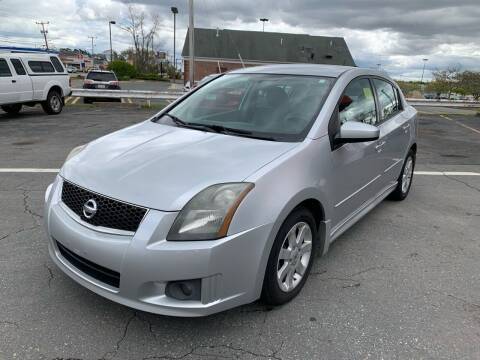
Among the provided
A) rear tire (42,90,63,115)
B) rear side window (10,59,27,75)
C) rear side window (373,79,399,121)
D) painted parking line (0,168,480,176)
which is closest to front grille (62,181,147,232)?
rear side window (373,79,399,121)

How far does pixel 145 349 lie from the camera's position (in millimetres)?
2451

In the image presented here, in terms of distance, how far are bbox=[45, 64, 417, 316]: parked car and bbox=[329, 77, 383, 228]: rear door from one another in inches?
0.7

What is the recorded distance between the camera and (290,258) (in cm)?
286

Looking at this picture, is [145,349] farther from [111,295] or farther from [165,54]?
[165,54]

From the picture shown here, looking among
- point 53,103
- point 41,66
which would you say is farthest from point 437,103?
point 41,66

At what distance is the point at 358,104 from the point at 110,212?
2521 millimetres

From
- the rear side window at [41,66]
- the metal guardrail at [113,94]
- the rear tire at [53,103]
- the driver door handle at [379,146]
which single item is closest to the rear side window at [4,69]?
the rear side window at [41,66]

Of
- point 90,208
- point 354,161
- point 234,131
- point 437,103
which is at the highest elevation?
point 234,131

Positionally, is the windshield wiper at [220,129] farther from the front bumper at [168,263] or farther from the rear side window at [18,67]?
the rear side window at [18,67]

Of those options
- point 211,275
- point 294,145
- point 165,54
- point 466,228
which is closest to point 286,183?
point 294,145

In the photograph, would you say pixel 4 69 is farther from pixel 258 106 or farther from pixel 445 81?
pixel 445 81

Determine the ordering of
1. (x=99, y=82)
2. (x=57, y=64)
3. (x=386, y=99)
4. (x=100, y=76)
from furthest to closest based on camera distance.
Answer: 1. (x=100, y=76)
2. (x=99, y=82)
3. (x=57, y=64)
4. (x=386, y=99)

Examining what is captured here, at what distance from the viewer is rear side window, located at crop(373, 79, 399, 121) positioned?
4.41m

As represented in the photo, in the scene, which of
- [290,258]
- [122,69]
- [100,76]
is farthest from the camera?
[122,69]
